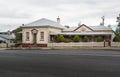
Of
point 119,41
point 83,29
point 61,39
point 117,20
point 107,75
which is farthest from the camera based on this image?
point 117,20

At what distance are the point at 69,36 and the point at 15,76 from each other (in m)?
42.6

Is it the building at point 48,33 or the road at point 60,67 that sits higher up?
the building at point 48,33

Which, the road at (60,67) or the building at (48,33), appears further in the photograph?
the building at (48,33)

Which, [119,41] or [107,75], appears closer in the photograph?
[107,75]

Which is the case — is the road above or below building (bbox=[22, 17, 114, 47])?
below

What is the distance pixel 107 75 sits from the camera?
33.8 feet

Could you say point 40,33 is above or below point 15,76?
above

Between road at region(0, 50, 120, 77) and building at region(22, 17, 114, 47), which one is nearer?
road at region(0, 50, 120, 77)

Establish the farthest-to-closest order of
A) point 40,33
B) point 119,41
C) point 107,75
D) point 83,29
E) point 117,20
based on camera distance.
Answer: point 117,20
point 83,29
point 40,33
point 119,41
point 107,75

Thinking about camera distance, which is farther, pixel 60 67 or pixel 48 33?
pixel 48 33

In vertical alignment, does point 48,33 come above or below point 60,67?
above

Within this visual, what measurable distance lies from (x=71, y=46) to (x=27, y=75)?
34024 millimetres

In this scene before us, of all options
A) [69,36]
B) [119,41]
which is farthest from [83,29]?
[119,41]

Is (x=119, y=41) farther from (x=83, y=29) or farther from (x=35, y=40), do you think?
(x=35, y=40)
